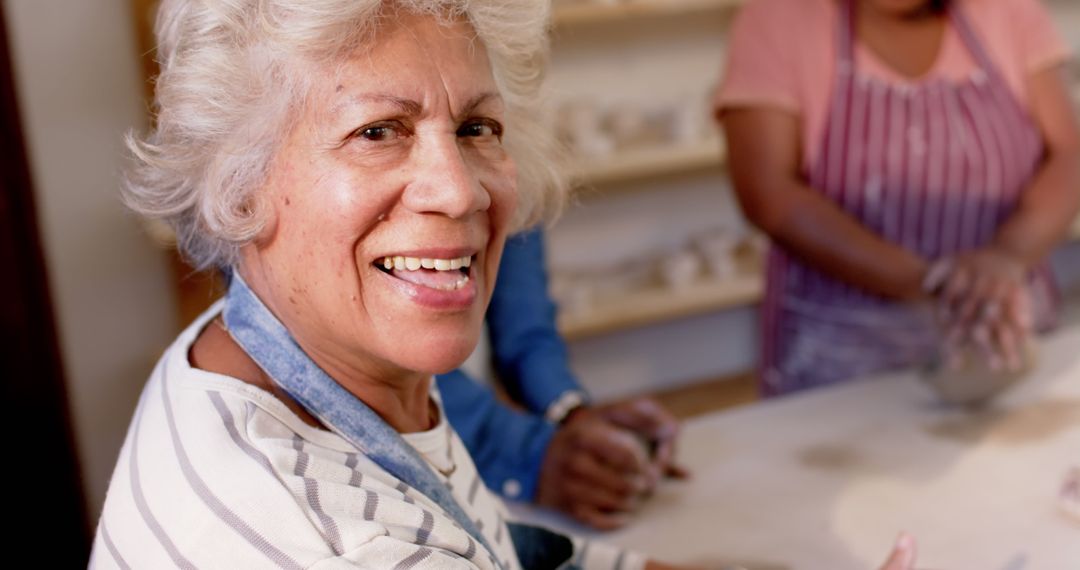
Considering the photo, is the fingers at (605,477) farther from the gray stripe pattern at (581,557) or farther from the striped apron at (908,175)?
the striped apron at (908,175)

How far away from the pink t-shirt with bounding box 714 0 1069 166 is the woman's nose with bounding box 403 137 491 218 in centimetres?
118

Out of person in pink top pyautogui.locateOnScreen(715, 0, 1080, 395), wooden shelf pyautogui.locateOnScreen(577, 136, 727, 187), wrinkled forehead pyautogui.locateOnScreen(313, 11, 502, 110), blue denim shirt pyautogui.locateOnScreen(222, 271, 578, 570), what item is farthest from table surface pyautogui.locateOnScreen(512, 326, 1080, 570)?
wooden shelf pyautogui.locateOnScreen(577, 136, 727, 187)

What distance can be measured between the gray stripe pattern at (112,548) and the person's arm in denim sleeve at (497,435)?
0.60 m

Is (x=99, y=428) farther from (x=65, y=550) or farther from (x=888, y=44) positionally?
(x=888, y=44)

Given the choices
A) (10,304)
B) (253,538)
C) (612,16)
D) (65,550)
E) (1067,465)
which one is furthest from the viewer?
(612,16)

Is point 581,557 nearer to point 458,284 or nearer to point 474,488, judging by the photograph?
point 474,488

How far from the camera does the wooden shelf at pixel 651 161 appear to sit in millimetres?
3262

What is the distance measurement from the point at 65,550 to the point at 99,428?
1.04 ft

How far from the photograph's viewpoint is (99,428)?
274 centimetres

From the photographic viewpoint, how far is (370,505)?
30.1 inches

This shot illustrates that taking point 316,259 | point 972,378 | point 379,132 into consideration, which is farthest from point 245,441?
point 972,378

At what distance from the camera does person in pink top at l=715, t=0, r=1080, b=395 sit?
1.89m

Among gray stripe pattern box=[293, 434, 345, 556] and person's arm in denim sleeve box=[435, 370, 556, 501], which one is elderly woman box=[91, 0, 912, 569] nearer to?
gray stripe pattern box=[293, 434, 345, 556]

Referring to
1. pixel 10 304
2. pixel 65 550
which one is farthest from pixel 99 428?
pixel 10 304
